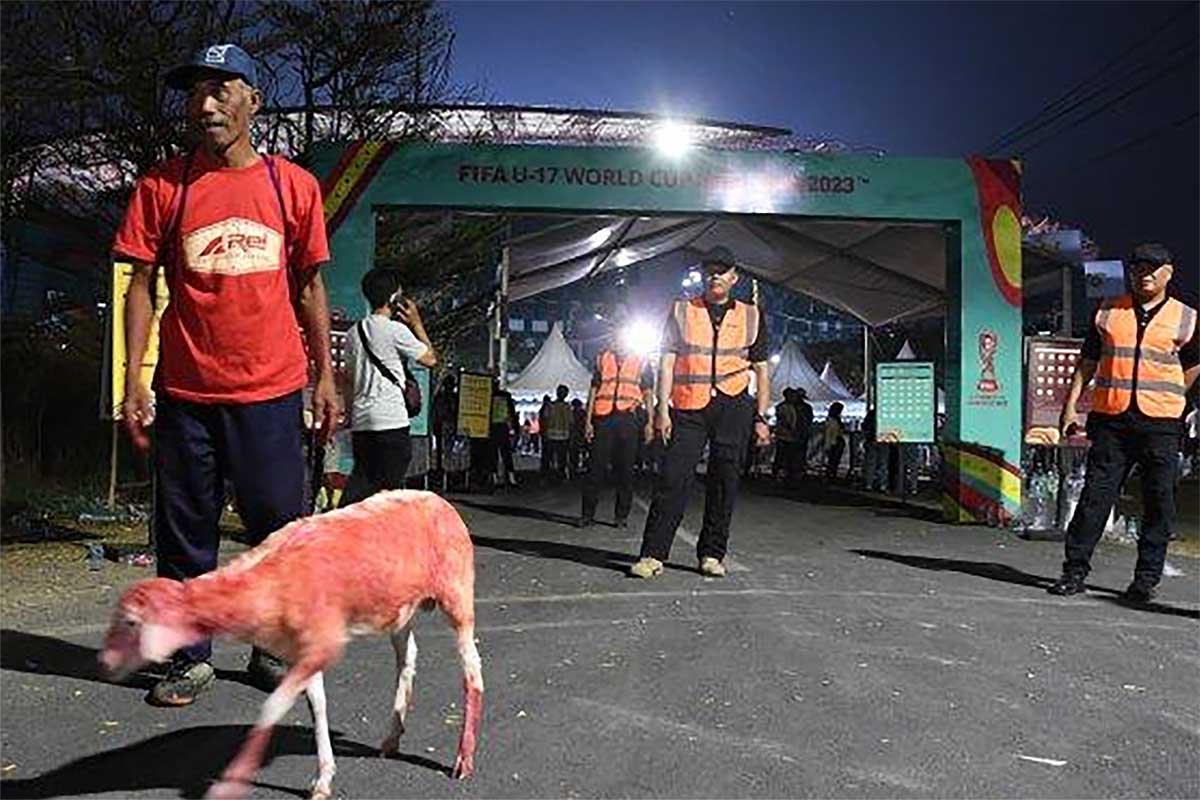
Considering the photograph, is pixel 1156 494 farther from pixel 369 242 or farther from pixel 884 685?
pixel 369 242

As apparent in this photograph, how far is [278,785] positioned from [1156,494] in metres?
6.11

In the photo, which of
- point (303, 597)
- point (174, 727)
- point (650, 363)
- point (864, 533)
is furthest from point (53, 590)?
point (650, 363)

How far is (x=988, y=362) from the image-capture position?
1298cm

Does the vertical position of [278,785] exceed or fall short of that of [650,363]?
Answer: it falls short

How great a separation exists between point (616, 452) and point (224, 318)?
27.1 feet

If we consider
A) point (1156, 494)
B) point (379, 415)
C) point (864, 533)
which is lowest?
point (864, 533)

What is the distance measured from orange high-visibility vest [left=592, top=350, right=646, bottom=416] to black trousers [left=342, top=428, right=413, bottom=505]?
526cm

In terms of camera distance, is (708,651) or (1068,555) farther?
(1068,555)

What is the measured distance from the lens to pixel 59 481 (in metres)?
12.8

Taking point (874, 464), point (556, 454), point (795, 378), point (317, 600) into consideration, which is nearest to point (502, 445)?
point (556, 454)

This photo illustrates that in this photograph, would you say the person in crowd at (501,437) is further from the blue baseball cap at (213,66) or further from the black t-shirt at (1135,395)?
the blue baseball cap at (213,66)

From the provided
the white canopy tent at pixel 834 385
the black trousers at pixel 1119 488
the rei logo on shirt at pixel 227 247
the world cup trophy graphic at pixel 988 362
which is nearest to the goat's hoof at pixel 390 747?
the rei logo on shirt at pixel 227 247

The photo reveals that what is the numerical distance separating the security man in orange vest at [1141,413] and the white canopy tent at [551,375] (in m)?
28.8

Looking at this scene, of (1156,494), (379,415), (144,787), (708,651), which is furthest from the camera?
(1156,494)
